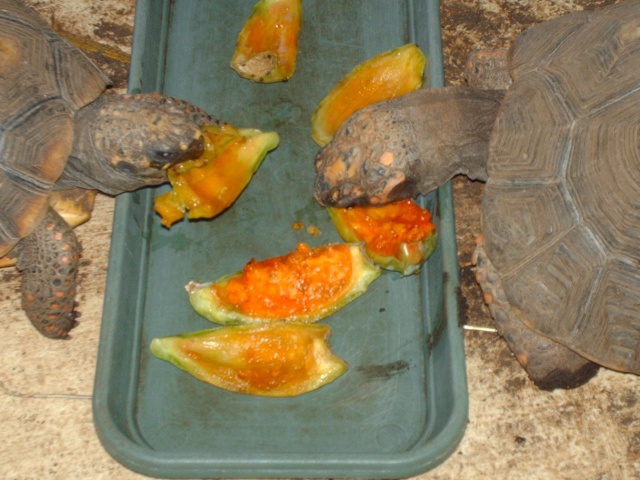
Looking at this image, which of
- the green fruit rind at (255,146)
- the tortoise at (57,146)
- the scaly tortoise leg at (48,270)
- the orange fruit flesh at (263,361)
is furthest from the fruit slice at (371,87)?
the scaly tortoise leg at (48,270)

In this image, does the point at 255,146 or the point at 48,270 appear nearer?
the point at 48,270

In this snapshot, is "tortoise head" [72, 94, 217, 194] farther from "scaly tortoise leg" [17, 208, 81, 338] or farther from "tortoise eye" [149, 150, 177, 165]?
"scaly tortoise leg" [17, 208, 81, 338]

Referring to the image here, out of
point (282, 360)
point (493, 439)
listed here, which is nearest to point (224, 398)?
point (282, 360)

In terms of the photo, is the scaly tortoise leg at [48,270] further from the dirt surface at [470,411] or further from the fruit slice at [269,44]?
the fruit slice at [269,44]

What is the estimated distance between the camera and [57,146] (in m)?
2.97

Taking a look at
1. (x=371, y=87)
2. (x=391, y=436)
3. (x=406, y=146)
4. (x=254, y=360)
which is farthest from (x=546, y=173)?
(x=254, y=360)

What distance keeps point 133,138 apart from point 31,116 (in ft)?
1.26

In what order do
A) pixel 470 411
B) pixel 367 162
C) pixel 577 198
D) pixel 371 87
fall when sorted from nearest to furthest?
pixel 577 198
pixel 367 162
pixel 470 411
pixel 371 87

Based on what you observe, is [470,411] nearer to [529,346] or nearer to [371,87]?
[529,346]

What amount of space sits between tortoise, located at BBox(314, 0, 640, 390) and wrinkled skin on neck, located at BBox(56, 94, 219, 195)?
21.4 inches

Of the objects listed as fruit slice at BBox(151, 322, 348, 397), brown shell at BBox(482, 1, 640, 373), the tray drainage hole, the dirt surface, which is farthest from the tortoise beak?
the tray drainage hole

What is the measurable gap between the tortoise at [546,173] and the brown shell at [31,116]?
1.01 metres

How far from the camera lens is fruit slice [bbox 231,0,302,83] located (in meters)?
3.53

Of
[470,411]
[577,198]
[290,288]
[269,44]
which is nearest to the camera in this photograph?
[577,198]
